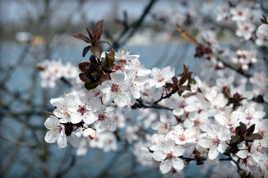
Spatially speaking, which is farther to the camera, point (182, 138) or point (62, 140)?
point (182, 138)

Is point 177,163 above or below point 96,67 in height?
below

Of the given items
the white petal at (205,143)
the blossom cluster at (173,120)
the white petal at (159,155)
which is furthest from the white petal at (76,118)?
the white petal at (205,143)

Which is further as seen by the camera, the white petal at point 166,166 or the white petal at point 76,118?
the white petal at point 166,166

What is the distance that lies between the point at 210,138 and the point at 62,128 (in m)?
0.41

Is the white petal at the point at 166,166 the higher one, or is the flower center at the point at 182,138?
the flower center at the point at 182,138

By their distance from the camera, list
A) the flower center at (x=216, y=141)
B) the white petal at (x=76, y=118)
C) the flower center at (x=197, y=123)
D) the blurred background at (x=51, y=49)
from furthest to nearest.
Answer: the blurred background at (x=51, y=49) → the flower center at (x=197, y=123) → the flower center at (x=216, y=141) → the white petal at (x=76, y=118)

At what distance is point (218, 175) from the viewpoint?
107 cm

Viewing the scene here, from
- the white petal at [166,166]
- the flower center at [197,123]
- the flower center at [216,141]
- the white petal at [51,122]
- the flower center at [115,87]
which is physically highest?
the flower center at [115,87]

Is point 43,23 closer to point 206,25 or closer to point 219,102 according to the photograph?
point 206,25

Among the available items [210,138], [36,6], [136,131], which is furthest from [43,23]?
[210,138]

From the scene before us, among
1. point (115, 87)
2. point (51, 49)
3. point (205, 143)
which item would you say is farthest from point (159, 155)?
point (51, 49)

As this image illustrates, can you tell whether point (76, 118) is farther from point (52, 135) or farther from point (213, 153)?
point (213, 153)

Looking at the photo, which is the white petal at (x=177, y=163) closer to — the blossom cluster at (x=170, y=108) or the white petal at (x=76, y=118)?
the blossom cluster at (x=170, y=108)

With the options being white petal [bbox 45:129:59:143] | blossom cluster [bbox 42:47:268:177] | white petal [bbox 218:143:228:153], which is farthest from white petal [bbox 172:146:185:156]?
white petal [bbox 45:129:59:143]
